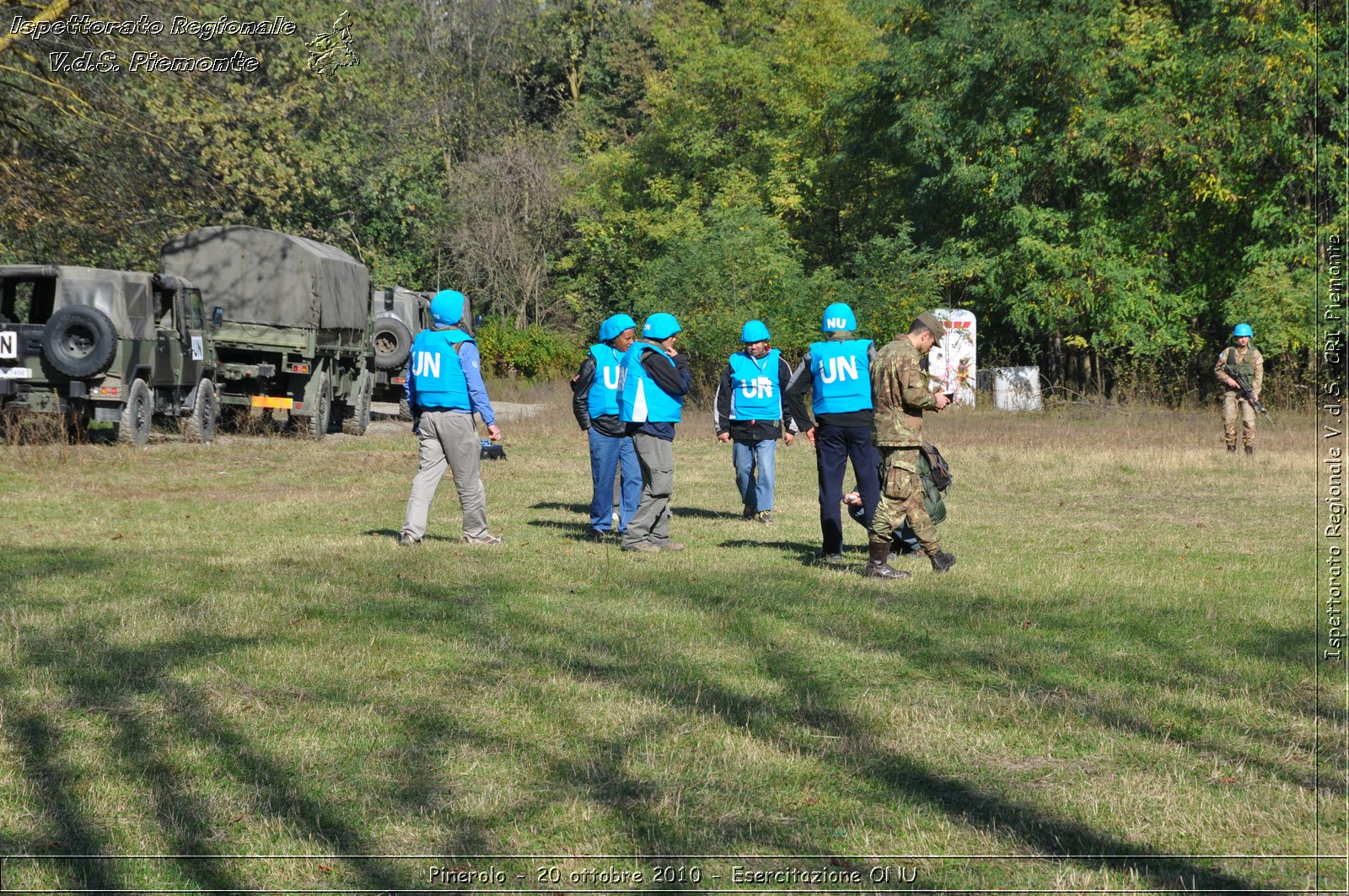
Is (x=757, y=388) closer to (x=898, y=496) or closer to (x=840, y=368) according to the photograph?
(x=840, y=368)

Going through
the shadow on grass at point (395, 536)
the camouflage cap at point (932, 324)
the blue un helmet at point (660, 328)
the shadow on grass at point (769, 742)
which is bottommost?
the shadow on grass at point (769, 742)

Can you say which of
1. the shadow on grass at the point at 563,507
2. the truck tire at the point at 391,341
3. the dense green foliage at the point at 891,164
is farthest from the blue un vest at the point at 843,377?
the truck tire at the point at 391,341

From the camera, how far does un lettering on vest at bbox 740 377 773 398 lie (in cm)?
1341

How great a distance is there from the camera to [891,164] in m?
40.7

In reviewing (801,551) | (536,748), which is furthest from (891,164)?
(536,748)

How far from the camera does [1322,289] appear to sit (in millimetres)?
29516

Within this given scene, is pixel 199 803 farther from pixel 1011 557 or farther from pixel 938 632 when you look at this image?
pixel 1011 557

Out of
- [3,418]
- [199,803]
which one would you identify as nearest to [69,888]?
[199,803]

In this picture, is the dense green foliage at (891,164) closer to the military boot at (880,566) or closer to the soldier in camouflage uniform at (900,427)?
the soldier in camouflage uniform at (900,427)

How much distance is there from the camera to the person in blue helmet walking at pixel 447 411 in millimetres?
11039

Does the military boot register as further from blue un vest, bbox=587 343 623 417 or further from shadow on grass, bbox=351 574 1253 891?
blue un vest, bbox=587 343 623 417

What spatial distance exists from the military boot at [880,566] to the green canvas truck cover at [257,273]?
15.6 m

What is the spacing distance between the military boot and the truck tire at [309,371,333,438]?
1531 cm

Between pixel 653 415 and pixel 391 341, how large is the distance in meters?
19.8
